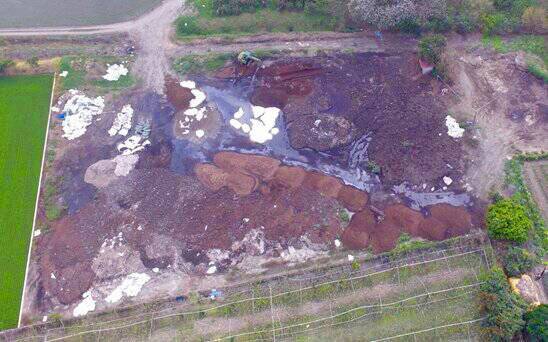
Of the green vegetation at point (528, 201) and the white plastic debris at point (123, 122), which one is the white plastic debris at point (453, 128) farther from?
the white plastic debris at point (123, 122)

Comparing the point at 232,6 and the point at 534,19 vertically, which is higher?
the point at 232,6

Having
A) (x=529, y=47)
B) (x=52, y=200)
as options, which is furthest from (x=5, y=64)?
(x=529, y=47)

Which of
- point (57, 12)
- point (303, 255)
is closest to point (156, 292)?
point (303, 255)

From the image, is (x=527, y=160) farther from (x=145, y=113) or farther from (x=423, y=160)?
(x=145, y=113)

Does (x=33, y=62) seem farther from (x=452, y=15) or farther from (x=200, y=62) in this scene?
(x=452, y=15)

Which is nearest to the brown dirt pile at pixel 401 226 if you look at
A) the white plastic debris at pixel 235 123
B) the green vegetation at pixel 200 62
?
the white plastic debris at pixel 235 123
